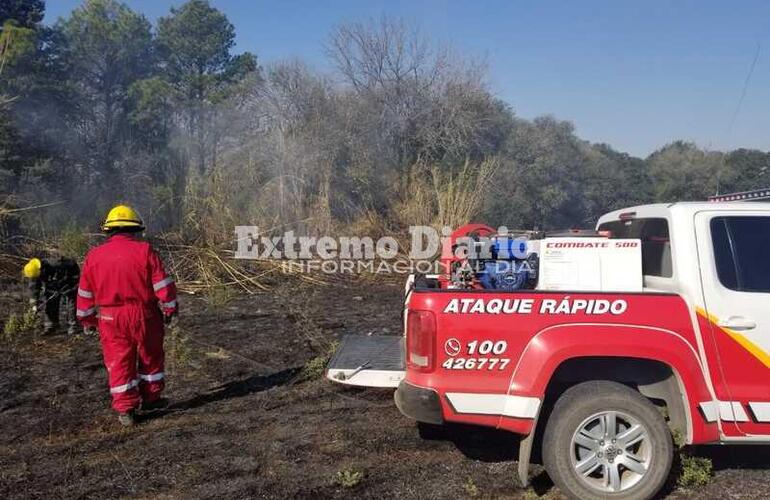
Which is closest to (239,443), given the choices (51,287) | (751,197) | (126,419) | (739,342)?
(126,419)

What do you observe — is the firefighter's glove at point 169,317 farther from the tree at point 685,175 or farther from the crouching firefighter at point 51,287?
the tree at point 685,175

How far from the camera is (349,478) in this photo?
404 cm

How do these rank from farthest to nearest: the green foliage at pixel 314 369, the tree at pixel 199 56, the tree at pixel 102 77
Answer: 1. the tree at pixel 199 56
2. the tree at pixel 102 77
3. the green foliage at pixel 314 369

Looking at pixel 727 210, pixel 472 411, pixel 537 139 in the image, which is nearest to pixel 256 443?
pixel 472 411

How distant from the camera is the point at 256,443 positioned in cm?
469

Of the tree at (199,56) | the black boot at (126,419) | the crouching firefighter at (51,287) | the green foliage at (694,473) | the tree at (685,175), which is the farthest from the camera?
the tree at (199,56)

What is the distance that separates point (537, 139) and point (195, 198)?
1015 centimetres

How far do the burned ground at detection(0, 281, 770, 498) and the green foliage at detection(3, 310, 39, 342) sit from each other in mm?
271

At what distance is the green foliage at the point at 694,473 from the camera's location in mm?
3979

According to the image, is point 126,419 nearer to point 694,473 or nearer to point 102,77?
point 694,473

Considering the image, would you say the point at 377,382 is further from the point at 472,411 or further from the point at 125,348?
the point at 125,348

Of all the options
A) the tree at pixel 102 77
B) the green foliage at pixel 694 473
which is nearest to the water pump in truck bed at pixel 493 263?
the green foliage at pixel 694 473

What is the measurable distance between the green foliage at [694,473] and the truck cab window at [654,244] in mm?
1188

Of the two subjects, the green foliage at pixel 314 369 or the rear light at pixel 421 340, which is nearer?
the rear light at pixel 421 340
